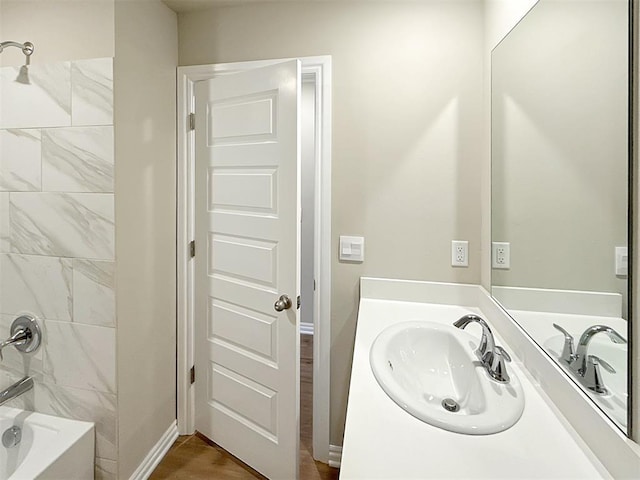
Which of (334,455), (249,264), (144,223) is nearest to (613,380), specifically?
(249,264)

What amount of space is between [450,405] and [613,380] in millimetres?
497

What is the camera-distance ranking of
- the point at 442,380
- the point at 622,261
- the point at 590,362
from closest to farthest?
1. the point at 622,261
2. the point at 590,362
3. the point at 442,380

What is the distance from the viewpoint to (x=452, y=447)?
752 mm

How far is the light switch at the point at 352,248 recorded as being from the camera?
1822 mm

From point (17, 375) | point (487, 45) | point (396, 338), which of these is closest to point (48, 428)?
point (17, 375)

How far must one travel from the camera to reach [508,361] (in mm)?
1104

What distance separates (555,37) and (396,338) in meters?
1.09

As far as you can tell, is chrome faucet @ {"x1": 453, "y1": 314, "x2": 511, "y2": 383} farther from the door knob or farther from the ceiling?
the ceiling

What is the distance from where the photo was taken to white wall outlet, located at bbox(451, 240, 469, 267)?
5.73 feet

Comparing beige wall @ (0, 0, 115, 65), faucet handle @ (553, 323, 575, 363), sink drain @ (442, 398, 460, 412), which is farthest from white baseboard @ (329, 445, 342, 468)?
beige wall @ (0, 0, 115, 65)

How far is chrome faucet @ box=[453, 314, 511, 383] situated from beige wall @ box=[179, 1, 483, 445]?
26.0 inches

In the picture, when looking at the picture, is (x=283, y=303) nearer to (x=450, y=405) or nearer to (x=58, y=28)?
(x=450, y=405)

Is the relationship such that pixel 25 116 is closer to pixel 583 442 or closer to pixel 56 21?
pixel 56 21

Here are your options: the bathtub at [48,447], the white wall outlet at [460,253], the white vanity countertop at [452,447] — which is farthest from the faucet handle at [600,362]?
the bathtub at [48,447]
